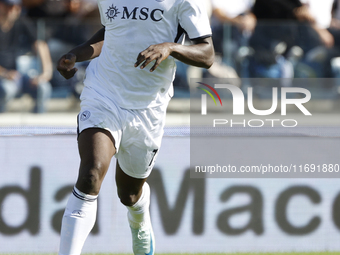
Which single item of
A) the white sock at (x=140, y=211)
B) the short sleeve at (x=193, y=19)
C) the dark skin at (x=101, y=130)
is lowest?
the white sock at (x=140, y=211)

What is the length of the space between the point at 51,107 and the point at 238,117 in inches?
76.5

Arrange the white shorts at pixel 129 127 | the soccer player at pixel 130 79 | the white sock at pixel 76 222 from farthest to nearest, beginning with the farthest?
1. the white shorts at pixel 129 127
2. the soccer player at pixel 130 79
3. the white sock at pixel 76 222

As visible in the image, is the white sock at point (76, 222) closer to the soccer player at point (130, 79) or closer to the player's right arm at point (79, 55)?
the soccer player at point (130, 79)

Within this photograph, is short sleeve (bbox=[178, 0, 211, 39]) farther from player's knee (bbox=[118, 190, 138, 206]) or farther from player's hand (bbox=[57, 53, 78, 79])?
player's knee (bbox=[118, 190, 138, 206])

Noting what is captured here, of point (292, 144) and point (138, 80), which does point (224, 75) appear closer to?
point (292, 144)

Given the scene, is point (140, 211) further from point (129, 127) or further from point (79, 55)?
point (79, 55)

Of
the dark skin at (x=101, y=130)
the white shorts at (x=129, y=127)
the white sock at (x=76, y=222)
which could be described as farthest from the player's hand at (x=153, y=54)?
the white sock at (x=76, y=222)

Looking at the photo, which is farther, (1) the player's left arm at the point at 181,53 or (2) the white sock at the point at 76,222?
(2) the white sock at the point at 76,222

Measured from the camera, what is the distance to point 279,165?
4531 millimetres

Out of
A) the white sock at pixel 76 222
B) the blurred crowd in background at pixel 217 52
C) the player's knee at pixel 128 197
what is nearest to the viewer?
the white sock at pixel 76 222

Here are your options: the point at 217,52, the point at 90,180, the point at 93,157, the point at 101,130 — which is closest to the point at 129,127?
the point at 101,130

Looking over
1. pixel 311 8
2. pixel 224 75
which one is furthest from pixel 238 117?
pixel 311 8

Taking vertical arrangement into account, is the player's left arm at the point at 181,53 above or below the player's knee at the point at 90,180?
above

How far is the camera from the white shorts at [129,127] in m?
3.24
